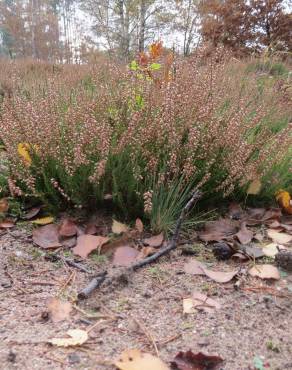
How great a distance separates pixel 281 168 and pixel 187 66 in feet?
3.18

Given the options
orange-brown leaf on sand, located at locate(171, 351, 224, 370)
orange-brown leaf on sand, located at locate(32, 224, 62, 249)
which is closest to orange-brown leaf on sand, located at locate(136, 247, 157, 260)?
orange-brown leaf on sand, located at locate(32, 224, 62, 249)

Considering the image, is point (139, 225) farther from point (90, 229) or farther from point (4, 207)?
point (4, 207)

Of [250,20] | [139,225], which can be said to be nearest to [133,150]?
[139,225]

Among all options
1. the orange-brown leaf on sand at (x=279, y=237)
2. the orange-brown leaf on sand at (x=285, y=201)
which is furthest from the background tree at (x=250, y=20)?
the orange-brown leaf on sand at (x=279, y=237)

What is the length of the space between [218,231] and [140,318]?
0.76 metres

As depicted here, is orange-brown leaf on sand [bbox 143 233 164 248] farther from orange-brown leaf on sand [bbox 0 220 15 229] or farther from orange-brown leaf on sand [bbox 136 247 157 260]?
orange-brown leaf on sand [bbox 0 220 15 229]

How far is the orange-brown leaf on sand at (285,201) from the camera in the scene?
211 centimetres

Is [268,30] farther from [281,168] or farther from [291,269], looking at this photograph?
[291,269]

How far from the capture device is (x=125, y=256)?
5.14 ft

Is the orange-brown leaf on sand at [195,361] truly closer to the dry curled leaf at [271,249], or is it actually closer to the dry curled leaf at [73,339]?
the dry curled leaf at [73,339]

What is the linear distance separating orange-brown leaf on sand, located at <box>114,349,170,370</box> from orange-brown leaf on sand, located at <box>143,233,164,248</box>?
27.4 inches

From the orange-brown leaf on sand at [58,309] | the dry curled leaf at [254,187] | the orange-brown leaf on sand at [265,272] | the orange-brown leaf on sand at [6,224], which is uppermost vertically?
the dry curled leaf at [254,187]

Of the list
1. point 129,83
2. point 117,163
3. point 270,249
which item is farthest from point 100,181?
point 270,249

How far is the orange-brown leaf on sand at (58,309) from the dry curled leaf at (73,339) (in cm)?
8
